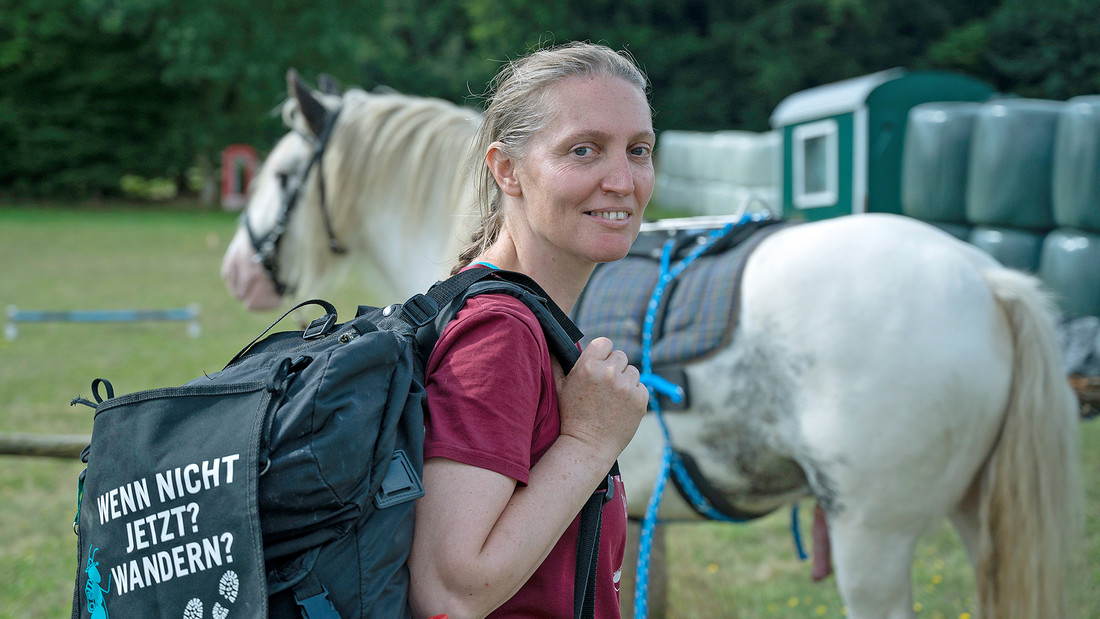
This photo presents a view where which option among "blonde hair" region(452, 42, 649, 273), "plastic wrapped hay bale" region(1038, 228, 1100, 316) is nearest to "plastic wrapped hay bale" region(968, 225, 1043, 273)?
"plastic wrapped hay bale" region(1038, 228, 1100, 316)

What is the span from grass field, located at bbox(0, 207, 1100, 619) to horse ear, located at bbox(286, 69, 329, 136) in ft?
7.52

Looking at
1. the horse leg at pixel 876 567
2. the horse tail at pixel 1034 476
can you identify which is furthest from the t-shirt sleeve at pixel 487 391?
the horse tail at pixel 1034 476

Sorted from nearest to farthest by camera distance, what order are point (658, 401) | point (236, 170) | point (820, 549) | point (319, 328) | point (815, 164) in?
1. point (319, 328)
2. point (658, 401)
3. point (820, 549)
4. point (815, 164)
5. point (236, 170)

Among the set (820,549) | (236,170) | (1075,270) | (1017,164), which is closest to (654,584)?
(820,549)

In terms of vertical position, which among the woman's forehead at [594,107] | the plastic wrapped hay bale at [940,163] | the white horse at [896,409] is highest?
the woman's forehead at [594,107]

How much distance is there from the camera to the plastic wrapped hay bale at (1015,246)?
5.96 m

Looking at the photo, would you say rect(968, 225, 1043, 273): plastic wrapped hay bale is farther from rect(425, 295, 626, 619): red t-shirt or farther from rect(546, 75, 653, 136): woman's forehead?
rect(425, 295, 626, 619): red t-shirt

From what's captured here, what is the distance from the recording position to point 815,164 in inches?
481

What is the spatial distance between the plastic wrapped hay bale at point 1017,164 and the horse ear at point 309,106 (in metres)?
4.92

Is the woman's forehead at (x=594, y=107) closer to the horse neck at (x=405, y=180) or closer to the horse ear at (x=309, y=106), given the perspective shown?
the horse neck at (x=405, y=180)

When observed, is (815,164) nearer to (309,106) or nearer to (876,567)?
(309,106)

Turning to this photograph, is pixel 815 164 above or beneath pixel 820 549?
beneath

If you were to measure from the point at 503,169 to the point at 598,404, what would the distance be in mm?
385

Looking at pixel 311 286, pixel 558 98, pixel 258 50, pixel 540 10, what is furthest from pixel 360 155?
pixel 540 10
